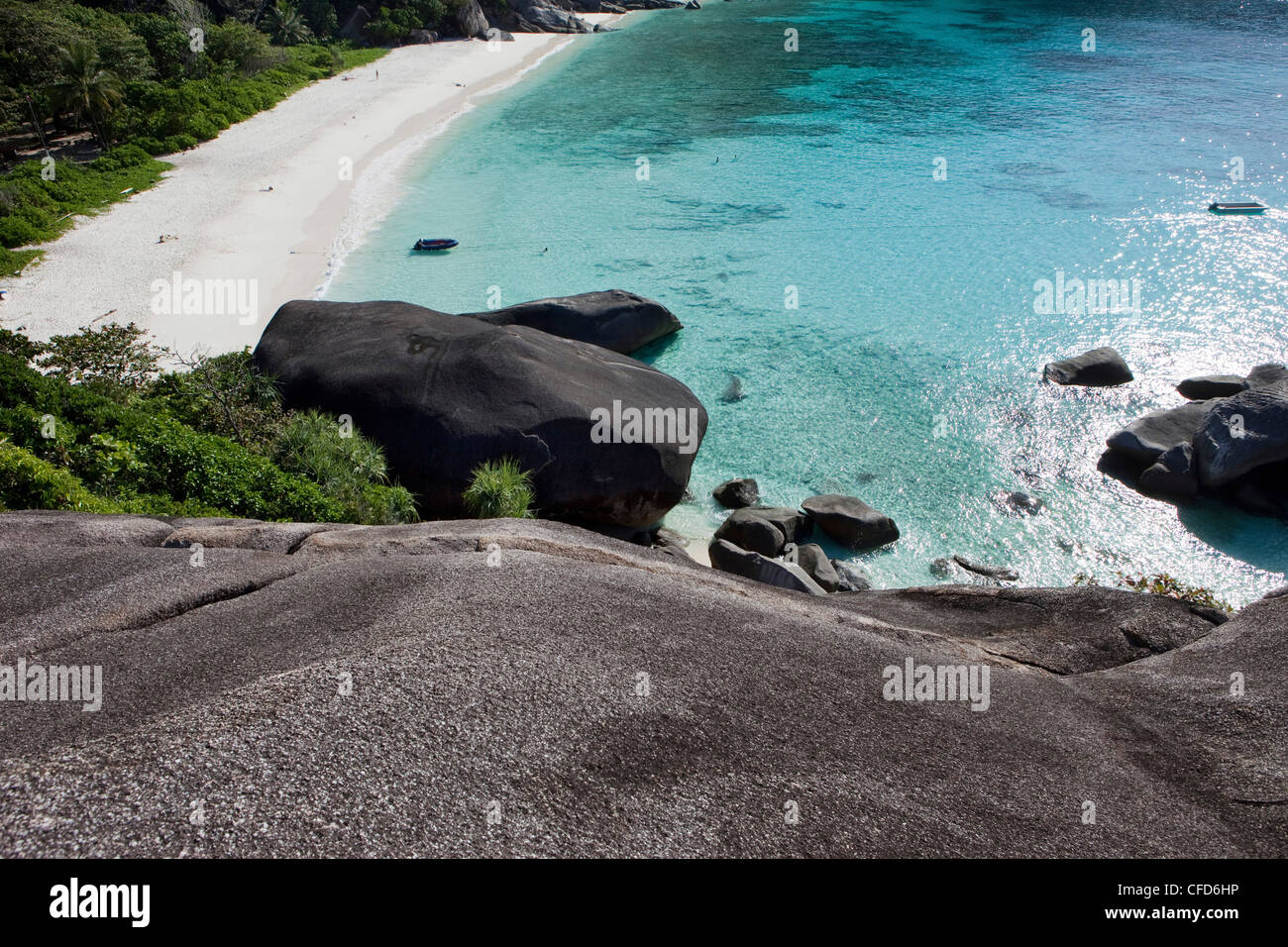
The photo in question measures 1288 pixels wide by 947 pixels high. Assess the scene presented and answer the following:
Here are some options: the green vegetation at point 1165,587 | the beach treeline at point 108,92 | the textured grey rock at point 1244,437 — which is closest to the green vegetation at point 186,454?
the green vegetation at point 1165,587

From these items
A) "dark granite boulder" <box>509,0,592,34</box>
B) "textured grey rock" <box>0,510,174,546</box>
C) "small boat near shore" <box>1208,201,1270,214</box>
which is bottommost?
"textured grey rock" <box>0,510,174,546</box>

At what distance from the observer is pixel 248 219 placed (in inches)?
1278

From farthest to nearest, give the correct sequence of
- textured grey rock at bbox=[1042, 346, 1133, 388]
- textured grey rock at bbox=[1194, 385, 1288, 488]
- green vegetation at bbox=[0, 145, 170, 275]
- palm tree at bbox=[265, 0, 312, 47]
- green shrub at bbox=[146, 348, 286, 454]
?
palm tree at bbox=[265, 0, 312, 47] < green vegetation at bbox=[0, 145, 170, 275] < textured grey rock at bbox=[1042, 346, 1133, 388] < textured grey rock at bbox=[1194, 385, 1288, 488] < green shrub at bbox=[146, 348, 286, 454]

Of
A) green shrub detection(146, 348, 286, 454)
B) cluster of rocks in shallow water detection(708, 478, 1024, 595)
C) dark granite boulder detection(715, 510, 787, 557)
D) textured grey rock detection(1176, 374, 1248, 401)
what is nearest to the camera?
Answer: cluster of rocks in shallow water detection(708, 478, 1024, 595)

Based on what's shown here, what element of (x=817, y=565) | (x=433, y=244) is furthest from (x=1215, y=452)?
(x=433, y=244)

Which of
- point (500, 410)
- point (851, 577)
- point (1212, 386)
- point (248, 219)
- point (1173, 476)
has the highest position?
point (248, 219)

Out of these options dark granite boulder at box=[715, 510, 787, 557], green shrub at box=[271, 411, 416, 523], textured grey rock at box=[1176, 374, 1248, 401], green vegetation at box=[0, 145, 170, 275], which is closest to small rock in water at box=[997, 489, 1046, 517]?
dark granite boulder at box=[715, 510, 787, 557]

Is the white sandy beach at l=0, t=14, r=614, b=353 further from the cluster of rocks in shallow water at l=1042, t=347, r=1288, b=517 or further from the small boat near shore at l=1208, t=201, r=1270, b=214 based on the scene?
the small boat near shore at l=1208, t=201, r=1270, b=214

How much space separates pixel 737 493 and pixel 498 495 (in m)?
6.78

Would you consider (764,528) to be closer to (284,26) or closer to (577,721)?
(577,721)

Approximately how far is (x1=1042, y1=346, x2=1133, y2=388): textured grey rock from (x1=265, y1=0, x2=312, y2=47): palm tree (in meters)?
57.9

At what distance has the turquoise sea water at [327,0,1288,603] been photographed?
20297 mm
